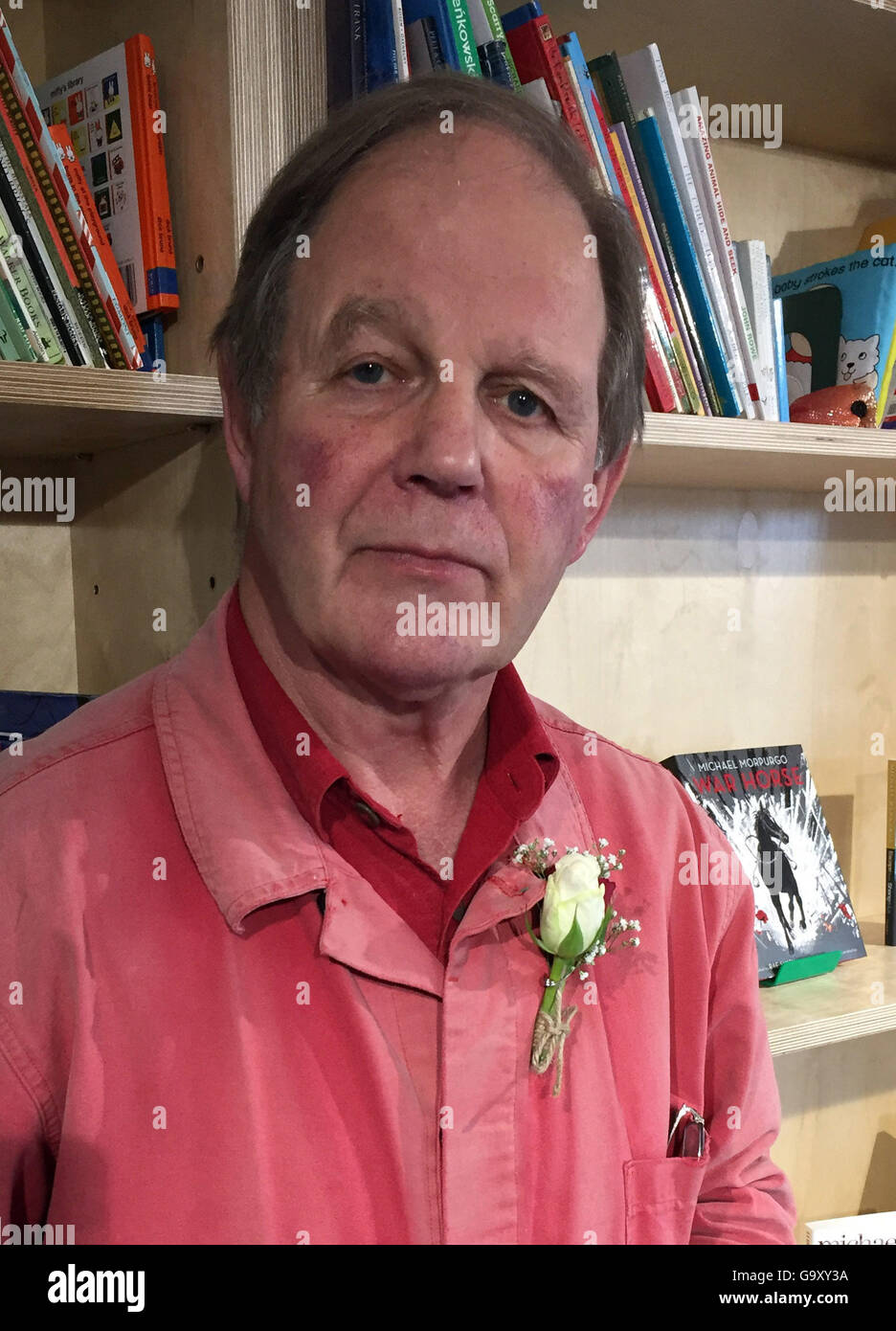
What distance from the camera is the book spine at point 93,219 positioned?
103cm

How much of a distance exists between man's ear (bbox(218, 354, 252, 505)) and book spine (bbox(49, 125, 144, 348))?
0.12 m

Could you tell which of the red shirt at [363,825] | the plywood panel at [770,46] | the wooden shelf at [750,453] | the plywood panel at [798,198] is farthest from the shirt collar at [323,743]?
the plywood panel at [798,198]

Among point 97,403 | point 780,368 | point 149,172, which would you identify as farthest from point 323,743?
point 780,368

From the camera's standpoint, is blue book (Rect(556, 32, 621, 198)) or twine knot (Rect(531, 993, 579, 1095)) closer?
twine knot (Rect(531, 993, 579, 1095))

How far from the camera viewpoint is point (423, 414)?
0.86 meters

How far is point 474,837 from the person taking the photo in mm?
942

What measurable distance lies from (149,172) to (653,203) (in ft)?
1.71

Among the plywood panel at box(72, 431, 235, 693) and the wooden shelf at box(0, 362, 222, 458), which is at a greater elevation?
the wooden shelf at box(0, 362, 222, 458)

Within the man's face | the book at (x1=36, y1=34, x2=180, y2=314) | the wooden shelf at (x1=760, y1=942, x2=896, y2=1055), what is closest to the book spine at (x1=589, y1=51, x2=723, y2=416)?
the man's face

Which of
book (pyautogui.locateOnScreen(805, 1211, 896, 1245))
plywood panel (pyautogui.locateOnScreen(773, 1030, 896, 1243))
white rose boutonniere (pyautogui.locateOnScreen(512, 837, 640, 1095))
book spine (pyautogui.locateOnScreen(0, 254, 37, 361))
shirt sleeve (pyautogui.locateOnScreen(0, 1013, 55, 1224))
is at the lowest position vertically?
book (pyautogui.locateOnScreen(805, 1211, 896, 1245))

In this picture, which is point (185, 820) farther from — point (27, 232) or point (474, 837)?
point (27, 232)

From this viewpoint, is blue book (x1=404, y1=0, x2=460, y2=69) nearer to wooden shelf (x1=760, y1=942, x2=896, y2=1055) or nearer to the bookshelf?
the bookshelf

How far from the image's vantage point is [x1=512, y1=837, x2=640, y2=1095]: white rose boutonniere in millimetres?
906

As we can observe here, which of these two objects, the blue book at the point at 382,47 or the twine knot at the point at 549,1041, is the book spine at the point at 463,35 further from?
the twine knot at the point at 549,1041
